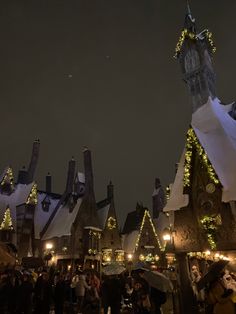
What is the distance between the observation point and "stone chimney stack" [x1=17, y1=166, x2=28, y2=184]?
42297 mm

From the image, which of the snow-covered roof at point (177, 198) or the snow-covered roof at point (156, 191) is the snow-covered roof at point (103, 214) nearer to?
the snow-covered roof at point (156, 191)

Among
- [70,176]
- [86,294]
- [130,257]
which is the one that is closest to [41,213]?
[70,176]

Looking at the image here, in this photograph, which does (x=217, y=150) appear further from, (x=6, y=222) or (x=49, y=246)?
(x=49, y=246)

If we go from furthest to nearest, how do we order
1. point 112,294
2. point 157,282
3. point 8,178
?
point 8,178
point 112,294
point 157,282

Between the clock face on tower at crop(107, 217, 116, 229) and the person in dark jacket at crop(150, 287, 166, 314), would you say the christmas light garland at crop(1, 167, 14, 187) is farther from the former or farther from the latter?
the person in dark jacket at crop(150, 287, 166, 314)

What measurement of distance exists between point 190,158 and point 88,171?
23.4m

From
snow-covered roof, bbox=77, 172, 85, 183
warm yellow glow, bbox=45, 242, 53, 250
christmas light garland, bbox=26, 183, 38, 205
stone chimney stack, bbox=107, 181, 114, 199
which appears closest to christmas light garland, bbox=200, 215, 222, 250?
christmas light garland, bbox=26, 183, 38, 205

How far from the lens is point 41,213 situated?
43.4 m

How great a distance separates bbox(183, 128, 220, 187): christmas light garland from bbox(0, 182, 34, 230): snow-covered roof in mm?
22826

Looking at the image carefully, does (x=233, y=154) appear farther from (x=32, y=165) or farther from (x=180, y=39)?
(x=32, y=165)

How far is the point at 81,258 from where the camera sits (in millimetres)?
36531

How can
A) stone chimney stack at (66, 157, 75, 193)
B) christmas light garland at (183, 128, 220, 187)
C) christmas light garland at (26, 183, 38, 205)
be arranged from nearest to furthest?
1. christmas light garland at (183, 128, 220, 187)
2. christmas light garland at (26, 183, 38, 205)
3. stone chimney stack at (66, 157, 75, 193)

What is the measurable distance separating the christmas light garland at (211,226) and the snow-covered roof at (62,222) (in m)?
22.5

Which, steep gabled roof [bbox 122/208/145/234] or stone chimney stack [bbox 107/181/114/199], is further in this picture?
steep gabled roof [bbox 122/208/145/234]
